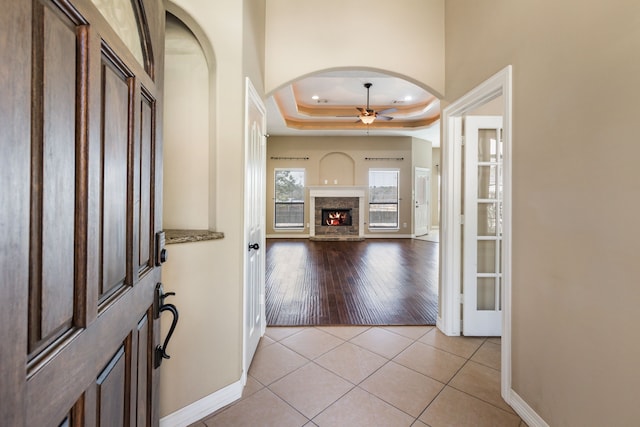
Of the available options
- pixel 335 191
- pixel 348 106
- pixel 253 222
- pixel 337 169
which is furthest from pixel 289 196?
pixel 253 222

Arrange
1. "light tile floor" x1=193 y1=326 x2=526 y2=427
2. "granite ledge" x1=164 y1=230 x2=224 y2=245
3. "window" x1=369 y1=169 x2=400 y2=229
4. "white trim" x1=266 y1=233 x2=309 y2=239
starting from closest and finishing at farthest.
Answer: "granite ledge" x1=164 y1=230 x2=224 y2=245 → "light tile floor" x1=193 y1=326 x2=526 y2=427 → "white trim" x1=266 y1=233 x2=309 y2=239 → "window" x1=369 y1=169 x2=400 y2=229

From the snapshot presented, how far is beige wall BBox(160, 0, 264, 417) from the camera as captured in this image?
174 centimetres

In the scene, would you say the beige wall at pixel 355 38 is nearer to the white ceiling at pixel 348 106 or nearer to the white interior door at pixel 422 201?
the white ceiling at pixel 348 106

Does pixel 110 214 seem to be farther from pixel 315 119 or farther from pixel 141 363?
pixel 315 119

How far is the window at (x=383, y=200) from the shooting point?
938cm

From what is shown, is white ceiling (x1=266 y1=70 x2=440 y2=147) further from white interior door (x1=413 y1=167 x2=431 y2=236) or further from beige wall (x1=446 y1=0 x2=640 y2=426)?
beige wall (x1=446 y1=0 x2=640 y2=426)

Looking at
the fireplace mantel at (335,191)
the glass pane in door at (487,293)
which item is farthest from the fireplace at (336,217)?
the glass pane in door at (487,293)

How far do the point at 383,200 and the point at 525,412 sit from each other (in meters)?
7.84

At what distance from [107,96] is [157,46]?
19.4 inches

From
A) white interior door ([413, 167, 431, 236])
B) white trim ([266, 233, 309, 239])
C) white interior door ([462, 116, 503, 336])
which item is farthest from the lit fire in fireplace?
white interior door ([462, 116, 503, 336])

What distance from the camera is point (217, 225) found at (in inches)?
73.5

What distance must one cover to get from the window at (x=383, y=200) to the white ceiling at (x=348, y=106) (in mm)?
1333

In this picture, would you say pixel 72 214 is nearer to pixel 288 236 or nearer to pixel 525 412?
pixel 525 412

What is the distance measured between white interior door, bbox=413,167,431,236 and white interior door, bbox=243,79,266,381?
743 centimetres
